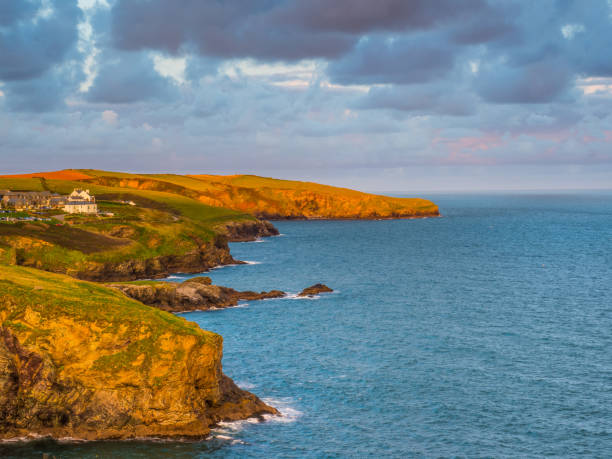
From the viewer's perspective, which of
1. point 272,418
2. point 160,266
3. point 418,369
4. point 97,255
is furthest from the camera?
point 160,266

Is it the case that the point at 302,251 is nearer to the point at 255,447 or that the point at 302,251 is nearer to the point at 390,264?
the point at 390,264

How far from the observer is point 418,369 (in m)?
69.9

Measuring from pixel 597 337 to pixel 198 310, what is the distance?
61926 mm

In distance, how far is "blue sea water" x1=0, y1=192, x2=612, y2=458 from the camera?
50719mm

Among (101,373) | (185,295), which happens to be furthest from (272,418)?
(185,295)

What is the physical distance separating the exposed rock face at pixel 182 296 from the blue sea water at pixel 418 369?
439cm

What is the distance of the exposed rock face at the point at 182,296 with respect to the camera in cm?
9725

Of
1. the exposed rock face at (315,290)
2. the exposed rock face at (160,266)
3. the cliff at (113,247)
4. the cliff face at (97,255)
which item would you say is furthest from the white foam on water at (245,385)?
the exposed rock face at (160,266)

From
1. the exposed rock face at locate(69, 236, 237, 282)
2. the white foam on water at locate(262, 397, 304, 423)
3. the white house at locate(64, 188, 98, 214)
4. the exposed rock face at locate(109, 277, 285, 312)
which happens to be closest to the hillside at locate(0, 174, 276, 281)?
the exposed rock face at locate(69, 236, 237, 282)

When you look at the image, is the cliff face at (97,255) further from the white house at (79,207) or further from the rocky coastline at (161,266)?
the white house at (79,207)

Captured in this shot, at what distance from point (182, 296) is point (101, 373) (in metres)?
50.2

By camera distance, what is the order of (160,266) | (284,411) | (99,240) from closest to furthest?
(284,411) < (99,240) < (160,266)

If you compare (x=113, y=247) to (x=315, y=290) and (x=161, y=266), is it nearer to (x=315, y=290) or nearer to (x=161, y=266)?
(x=161, y=266)

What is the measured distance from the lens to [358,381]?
66.0m
